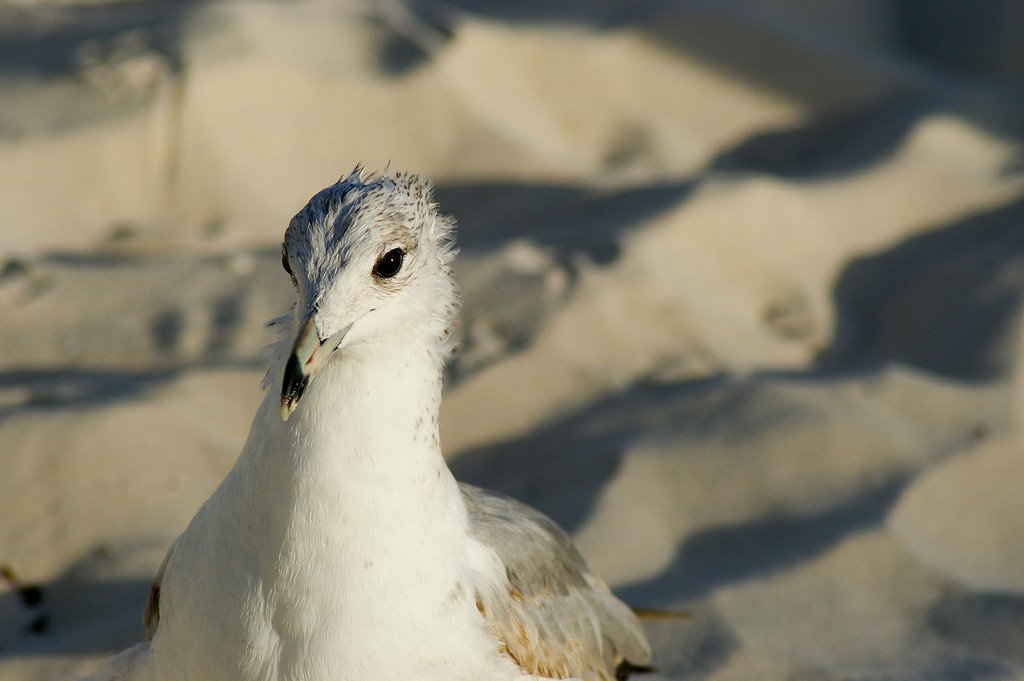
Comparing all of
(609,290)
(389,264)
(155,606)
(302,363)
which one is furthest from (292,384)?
(609,290)

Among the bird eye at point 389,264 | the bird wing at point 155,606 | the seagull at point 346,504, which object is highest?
the bird eye at point 389,264

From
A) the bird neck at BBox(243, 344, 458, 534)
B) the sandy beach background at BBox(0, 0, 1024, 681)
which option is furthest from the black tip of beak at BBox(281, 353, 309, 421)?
the sandy beach background at BBox(0, 0, 1024, 681)

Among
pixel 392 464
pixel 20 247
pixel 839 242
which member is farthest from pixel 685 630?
pixel 20 247

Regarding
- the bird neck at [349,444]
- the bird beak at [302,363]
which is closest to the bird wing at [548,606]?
the bird neck at [349,444]

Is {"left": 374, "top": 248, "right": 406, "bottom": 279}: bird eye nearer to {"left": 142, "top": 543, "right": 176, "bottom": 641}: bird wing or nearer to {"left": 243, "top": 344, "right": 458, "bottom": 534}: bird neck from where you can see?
{"left": 243, "top": 344, "right": 458, "bottom": 534}: bird neck

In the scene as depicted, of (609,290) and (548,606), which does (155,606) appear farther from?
(609,290)

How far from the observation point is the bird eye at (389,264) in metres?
1.84

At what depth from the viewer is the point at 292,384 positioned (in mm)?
1644

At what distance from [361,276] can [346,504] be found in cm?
43

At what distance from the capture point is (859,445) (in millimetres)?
3711

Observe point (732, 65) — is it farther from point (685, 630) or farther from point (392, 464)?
point (392, 464)

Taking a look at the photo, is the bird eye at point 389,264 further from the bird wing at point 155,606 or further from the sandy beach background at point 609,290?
the sandy beach background at point 609,290

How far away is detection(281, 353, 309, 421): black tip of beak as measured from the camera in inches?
64.6

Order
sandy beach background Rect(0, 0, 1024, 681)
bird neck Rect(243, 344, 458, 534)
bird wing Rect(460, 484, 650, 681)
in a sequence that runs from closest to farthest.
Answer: bird neck Rect(243, 344, 458, 534), bird wing Rect(460, 484, 650, 681), sandy beach background Rect(0, 0, 1024, 681)
